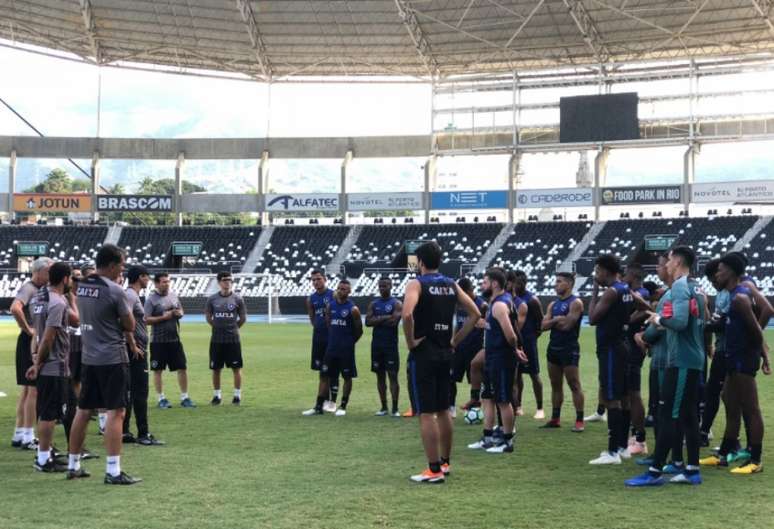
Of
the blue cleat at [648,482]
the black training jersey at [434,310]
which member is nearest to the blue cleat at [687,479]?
the blue cleat at [648,482]

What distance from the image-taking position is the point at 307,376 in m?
21.4

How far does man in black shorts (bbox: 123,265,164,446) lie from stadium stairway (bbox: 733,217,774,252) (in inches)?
1847

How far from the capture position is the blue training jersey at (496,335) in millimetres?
11688

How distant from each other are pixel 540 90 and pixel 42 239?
32538 millimetres

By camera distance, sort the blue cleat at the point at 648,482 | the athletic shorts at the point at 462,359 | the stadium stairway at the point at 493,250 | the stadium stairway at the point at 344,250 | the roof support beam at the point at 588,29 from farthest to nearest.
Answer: the stadium stairway at the point at 344,250, the stadium stairway at the point at 493,250, the roof support beam at the point at 588,29, the athletic shorts at the point at 462,359, the blue cleat at the point at 648,482

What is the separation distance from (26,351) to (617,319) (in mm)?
6596

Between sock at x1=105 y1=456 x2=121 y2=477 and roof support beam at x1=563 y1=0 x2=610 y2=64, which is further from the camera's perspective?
roof support beam at x1=563 y1=0 x2=610 y2=64

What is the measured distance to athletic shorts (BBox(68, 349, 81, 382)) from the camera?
496 inches

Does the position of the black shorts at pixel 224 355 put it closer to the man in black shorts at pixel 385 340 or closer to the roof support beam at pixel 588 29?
the man in black shorts at pixel 385 340

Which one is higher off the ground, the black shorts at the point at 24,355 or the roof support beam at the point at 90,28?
the roof support beam at the point at 90,28

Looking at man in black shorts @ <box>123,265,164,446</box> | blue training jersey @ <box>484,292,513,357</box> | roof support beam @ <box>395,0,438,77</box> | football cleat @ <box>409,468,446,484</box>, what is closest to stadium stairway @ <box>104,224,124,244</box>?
roof support beam @ <box>395,0,438,77</box>

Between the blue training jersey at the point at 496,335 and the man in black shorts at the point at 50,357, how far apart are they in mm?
4613

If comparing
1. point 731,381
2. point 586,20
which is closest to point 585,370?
point 731,381

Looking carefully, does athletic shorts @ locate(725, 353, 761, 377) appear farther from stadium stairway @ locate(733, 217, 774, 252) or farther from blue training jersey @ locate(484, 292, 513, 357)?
stadium stairway @ locate(733, 217, 774, 252)
